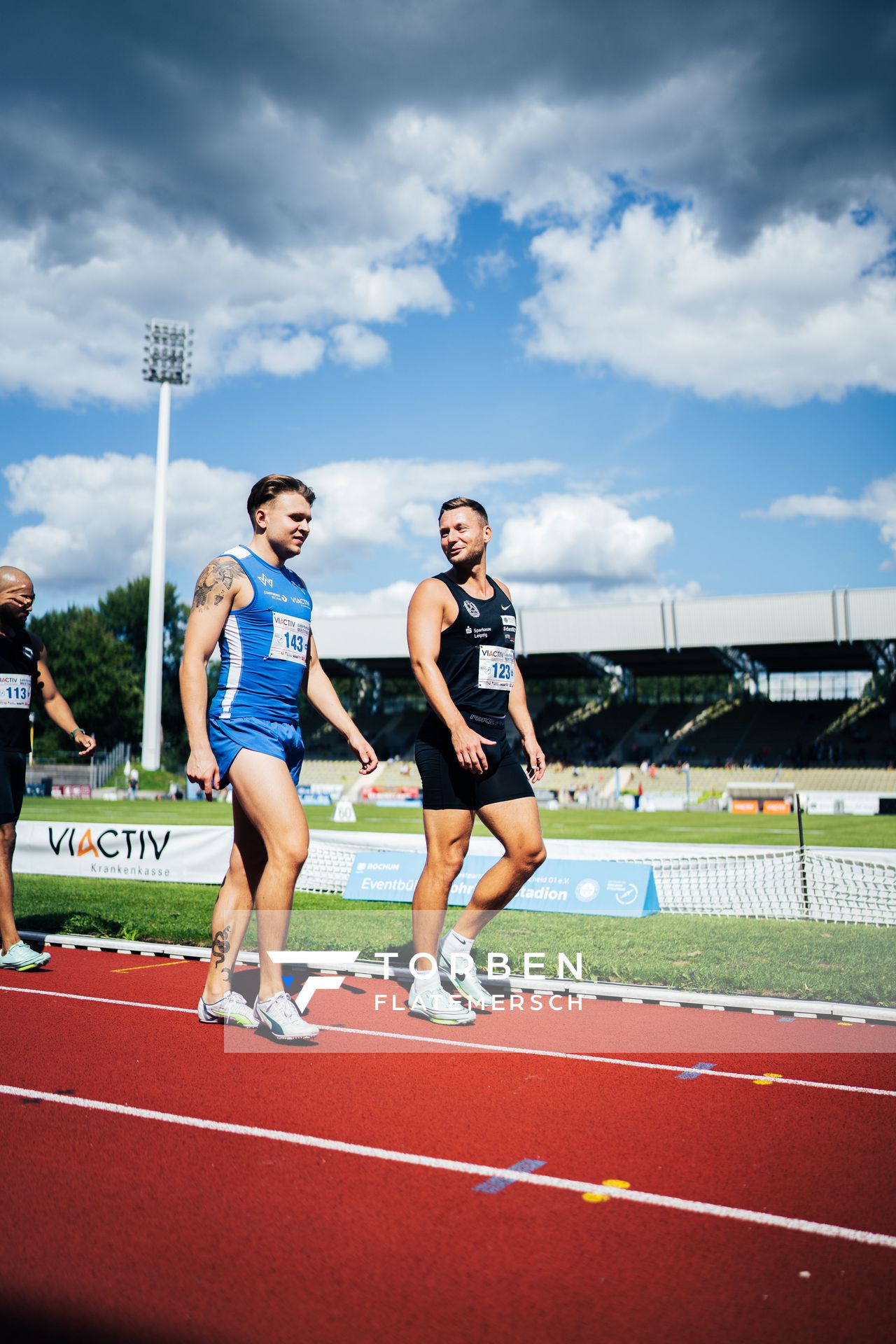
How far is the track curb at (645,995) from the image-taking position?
5203 millimetres

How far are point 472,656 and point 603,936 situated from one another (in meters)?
3.79

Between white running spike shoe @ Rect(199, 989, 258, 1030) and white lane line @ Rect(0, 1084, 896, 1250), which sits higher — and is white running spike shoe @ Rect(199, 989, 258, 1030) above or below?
above

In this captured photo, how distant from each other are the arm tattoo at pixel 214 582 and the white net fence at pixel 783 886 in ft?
24.4

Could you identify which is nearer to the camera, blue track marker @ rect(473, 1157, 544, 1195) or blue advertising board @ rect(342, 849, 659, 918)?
blue track marker @ rect(473, 1157, 544, 1195)

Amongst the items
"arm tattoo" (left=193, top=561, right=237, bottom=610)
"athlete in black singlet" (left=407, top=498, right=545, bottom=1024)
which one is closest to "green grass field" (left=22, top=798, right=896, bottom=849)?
"athlete in black singlet" (left=407, top=498, right=545, bottom=1024)

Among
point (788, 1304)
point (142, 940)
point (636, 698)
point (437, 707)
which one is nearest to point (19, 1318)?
point (788, 1304)

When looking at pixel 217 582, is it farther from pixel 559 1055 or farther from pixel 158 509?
pixel 158 509

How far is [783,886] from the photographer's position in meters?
11.2

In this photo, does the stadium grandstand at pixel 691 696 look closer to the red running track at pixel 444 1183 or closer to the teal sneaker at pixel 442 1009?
the teal sneaker at pixel 442 1009

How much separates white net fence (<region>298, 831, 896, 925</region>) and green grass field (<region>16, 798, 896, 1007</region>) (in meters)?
0.70

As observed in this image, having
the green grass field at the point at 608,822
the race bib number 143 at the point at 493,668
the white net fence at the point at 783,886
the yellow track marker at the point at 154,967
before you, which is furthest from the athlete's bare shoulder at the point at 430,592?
the green grass field at the point at 608,822

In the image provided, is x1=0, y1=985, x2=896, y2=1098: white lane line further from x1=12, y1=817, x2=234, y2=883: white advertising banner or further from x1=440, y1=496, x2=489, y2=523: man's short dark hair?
x1=12, y1=817, x2=234, y2=883: white advertising banner

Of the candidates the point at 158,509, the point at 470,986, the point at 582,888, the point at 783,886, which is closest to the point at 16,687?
the point at 470,986

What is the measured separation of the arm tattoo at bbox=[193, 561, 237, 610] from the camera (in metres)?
4.53
